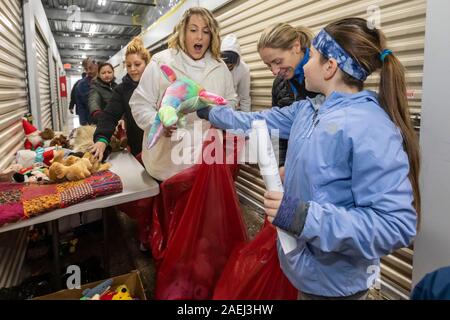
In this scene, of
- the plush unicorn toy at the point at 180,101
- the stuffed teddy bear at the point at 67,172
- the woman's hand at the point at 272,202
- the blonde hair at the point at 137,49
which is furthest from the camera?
the blonde hair at the point at 137,49

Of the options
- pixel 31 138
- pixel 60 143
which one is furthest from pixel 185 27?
pixel 31 138

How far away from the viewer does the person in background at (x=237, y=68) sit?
3250 millimetres

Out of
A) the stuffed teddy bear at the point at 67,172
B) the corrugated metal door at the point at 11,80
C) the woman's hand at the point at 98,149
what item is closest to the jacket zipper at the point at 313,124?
the stuffed teddy bear at the point at 67,172

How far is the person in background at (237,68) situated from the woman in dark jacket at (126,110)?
0.99 meters

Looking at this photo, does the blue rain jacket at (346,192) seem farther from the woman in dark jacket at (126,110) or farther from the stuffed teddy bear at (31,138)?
the stuffed teddy bear at (31,138)

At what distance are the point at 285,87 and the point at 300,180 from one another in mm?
1191

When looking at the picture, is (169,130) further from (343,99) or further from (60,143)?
(60,143)

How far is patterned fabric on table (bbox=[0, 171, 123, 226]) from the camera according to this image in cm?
130

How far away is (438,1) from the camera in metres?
1.50

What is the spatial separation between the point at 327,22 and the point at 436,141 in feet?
4.56

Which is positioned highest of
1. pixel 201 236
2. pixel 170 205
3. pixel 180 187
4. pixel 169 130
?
pixel 169 130

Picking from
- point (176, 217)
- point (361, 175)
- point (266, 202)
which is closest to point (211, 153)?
point (176, 217)

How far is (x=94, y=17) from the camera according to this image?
8211mm

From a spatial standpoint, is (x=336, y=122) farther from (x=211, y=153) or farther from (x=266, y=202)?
(x=211, y=153)
